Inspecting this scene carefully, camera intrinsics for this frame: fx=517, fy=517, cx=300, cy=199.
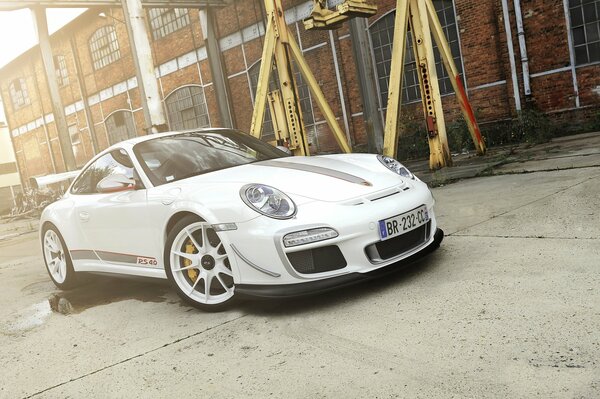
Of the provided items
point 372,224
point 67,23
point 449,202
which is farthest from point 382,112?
point 67,23

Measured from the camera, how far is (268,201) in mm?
3256

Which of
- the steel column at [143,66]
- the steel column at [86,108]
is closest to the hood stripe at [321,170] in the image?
the steel column at [143,66]

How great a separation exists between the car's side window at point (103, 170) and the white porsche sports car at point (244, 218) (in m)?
0.02

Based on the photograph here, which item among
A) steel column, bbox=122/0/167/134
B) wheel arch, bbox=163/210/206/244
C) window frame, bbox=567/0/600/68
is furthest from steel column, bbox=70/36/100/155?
wheel arch, bbox=163/210/206/244

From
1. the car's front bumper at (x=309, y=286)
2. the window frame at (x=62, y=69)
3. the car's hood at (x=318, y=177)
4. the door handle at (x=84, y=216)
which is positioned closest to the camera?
the car's front bumper at (x=309, y=286)

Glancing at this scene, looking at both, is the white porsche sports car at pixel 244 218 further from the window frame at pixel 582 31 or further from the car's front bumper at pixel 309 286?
the window frame at pixel 582 31

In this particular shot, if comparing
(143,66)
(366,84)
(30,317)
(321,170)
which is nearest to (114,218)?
(30,317)

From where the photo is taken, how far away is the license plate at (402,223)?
324 cm

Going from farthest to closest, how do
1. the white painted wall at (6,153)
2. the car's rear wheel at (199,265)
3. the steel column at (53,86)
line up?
1. the white painted wall at (6,153)
2. the steel column at (53,86)
3. the car's rear wheel at (199,265)

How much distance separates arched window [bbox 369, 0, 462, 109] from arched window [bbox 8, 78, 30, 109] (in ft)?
80.4

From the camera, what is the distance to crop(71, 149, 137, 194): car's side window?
4.27 meters

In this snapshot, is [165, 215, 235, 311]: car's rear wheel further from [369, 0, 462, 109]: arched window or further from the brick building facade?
[369, 0, 462, 109]: arched window

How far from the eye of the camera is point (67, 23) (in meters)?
24.8

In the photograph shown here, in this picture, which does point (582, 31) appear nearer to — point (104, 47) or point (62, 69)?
point (104, 47)
